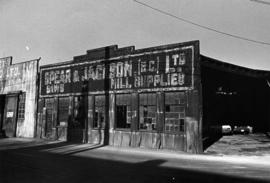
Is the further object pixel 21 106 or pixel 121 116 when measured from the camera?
pixel 21 106

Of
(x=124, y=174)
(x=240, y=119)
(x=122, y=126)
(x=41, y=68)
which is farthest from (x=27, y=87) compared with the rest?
(x=240, y=119)

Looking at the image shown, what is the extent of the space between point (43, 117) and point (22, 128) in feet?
11.8

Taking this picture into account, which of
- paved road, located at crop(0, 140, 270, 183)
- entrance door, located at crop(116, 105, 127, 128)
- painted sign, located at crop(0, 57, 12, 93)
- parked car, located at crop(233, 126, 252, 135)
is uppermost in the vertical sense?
painted sign, located at crop(0, 57, 12, 93)

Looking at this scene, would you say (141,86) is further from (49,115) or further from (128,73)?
(49,115)

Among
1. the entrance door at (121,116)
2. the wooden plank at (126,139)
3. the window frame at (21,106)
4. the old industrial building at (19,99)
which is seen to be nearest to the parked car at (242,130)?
the wooden plank at (126,139)

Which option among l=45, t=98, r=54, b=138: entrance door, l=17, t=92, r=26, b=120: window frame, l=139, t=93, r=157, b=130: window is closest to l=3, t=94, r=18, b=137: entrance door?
l=17, t=92, r=26, b=120: window frame

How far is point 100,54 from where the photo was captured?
22.7 meters

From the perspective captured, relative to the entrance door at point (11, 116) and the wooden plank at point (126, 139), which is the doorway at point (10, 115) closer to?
the entrance door at point (11, 116)

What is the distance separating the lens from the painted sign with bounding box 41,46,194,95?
17875mm

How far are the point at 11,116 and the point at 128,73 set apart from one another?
1634 centimetres

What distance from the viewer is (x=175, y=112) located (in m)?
18.0

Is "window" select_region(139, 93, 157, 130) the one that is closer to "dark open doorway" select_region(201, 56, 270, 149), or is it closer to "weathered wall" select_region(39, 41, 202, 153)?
"weathered wall" select_region(39, 41, 202, 153)

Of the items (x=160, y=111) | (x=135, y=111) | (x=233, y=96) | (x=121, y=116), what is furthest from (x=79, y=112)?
(x=233, y=96)

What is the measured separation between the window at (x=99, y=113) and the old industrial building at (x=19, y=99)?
8.45 m
